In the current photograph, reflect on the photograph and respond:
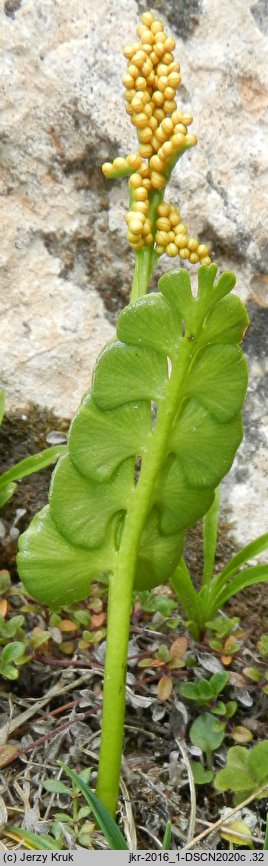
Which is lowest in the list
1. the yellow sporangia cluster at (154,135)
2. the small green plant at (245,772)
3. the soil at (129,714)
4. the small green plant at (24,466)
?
the soil at (129,714)

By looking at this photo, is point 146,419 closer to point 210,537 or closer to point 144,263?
point 144,263

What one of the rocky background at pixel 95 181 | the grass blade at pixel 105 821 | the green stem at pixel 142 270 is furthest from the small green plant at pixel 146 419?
the rocky background at pixel 95 181

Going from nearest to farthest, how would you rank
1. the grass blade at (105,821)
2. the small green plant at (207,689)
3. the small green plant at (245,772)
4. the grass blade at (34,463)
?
the grass blade at (105,821) → the small green plant at (245,772) → the small green plant at (207,689) → the grass blade at (34,463)

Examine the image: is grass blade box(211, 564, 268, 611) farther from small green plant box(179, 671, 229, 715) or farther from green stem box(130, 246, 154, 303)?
green stem box(130, 246, 154, 303)

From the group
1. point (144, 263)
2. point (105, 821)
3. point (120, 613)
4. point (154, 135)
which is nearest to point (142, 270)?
point (144, 263)

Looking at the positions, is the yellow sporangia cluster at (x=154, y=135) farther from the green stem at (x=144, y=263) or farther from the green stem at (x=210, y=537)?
the green stem at (x=210, y=537)

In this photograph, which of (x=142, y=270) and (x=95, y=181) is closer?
(x=142, y=270)
